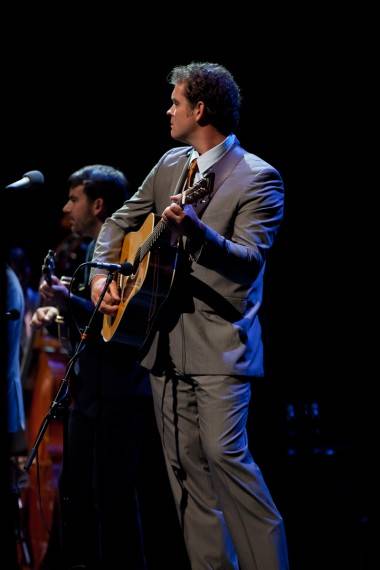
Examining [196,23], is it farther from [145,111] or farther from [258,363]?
[258,363]

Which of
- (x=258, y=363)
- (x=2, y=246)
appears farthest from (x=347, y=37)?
(x=2, y=246)

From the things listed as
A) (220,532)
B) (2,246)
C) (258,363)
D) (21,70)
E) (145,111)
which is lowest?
(220,532)

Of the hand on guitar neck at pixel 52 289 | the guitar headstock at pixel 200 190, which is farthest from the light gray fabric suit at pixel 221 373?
the hand on guitar neck at pixel 52 289

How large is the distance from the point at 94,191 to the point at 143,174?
1286mm

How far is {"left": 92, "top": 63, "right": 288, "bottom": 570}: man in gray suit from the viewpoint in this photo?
2750 millimetres

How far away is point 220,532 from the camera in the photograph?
295cm

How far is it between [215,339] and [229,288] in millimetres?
234

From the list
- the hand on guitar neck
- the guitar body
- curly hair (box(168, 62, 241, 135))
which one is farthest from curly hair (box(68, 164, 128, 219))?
curly hair (box(168, 62, 241, 135))

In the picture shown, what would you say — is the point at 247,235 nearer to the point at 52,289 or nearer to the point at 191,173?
the point at 191,173

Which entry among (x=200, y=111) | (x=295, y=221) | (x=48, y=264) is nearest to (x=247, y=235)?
(x=200, y=111)

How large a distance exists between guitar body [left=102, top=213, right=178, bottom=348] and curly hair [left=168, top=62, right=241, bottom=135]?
1.94ft

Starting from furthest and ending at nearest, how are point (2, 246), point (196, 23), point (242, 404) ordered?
1. point (196, 23)
2. point (242, 404)
3. point (2, 246)

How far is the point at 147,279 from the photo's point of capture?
9.91ft

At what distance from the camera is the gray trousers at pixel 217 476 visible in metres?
2.74
